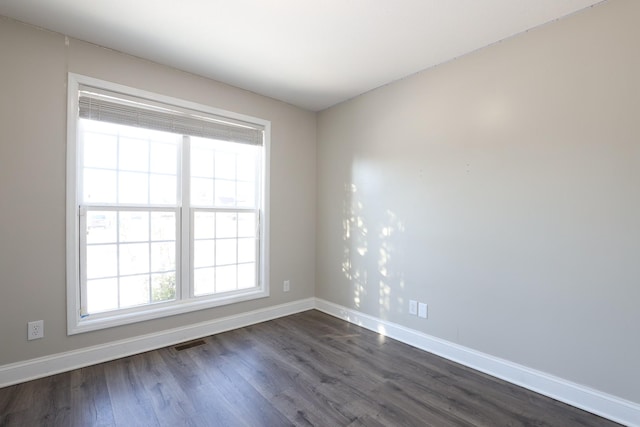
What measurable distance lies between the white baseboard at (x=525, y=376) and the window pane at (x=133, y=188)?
253 centimetres

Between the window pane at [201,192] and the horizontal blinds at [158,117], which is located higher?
the horizontal blinds at [158,117]

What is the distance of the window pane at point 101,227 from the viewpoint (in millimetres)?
2441

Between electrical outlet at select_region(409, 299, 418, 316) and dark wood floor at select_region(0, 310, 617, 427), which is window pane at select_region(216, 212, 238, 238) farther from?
electrical outlet at select_region(409, 299, 418, 316)

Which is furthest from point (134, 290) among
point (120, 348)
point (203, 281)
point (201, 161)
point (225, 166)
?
point (225, 166)

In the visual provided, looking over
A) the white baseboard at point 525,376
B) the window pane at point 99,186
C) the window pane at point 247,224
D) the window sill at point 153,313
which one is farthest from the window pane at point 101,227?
the white baseboard at point 525,376

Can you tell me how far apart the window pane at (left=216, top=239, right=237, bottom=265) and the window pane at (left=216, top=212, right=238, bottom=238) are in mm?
73

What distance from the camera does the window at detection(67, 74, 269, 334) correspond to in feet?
7.86

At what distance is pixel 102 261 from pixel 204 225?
886 mm

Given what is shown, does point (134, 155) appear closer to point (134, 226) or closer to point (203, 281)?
point (134, 226)

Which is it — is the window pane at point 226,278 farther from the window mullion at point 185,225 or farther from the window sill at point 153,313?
the window mullion at point 185,225

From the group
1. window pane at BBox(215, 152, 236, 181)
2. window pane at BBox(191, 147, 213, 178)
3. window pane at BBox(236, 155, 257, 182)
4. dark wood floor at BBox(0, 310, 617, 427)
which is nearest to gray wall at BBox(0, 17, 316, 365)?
dark wood floor at BBox(0, 310, 617, 427)

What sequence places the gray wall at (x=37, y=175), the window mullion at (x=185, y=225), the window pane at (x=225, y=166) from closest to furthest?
the gray wall at (x=37, y=175), the window mullion at (x=185, y=225), the window pane at (x=225, y=166)

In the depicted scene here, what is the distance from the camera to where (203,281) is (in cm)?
304

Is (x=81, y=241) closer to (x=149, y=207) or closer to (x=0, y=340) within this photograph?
(x=149, y=207)
